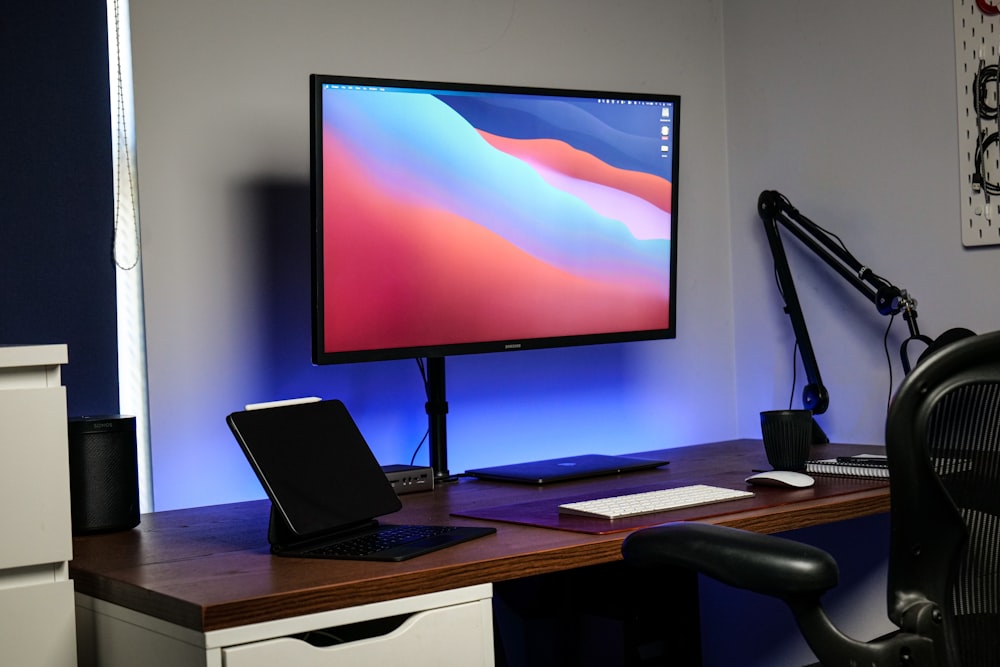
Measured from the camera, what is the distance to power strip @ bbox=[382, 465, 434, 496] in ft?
5.91

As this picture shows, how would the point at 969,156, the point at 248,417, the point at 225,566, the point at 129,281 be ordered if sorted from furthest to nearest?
the point at 969,156, the point at 129,281, the point at 248,417, the point at 225,566

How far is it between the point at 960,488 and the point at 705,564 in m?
0.24

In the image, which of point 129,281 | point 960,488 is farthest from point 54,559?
point 960,488

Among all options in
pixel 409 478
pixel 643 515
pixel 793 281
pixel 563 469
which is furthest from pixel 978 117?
pixel 409 478

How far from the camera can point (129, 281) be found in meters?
1.86

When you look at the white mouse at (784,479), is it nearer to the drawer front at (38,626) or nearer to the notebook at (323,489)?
the notebook at (323,489)

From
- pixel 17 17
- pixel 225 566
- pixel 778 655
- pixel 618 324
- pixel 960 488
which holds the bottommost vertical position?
A: pixel 778 655

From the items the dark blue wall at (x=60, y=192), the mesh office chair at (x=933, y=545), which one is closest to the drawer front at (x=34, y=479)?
the dark blue wall at (x=60, y=192)

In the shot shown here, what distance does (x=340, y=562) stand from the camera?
1.25 metres

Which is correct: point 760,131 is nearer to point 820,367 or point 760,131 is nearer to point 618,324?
point 820,367

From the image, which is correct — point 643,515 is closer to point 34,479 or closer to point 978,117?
point 34,479

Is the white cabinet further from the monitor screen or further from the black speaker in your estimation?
the monitor screen

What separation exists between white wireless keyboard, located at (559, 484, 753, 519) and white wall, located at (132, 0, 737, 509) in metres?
0.68

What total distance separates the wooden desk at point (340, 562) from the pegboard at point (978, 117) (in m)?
0.68
